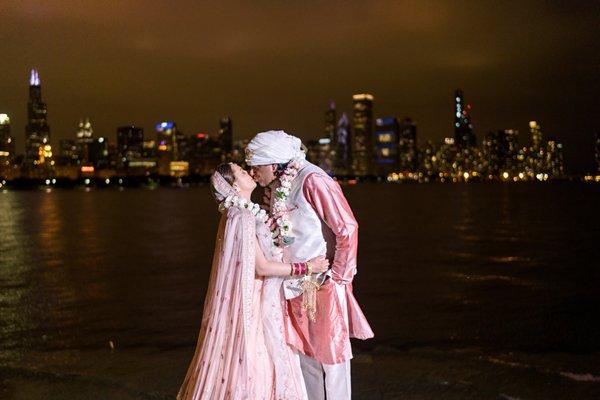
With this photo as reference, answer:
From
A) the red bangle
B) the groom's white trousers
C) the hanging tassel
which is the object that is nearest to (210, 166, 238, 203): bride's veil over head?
the red bangle

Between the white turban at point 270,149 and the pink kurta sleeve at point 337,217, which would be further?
the white turban at point 270,149

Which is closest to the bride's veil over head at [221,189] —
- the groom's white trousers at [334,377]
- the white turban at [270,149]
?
the white turban at [270,149]

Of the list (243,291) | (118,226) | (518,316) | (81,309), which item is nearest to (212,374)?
(243,291)

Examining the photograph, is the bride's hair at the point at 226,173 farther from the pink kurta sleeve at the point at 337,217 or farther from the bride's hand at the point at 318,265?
the bride's hand at the point at 318,265

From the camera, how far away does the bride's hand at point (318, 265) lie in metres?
4.64

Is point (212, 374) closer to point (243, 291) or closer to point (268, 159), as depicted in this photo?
point (243, 291)

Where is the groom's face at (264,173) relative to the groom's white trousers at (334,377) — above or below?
above

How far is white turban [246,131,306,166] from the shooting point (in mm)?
4699

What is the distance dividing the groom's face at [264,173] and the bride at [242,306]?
5.3 inches

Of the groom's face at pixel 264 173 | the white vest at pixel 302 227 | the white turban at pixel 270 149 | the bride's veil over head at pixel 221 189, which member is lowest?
the white vest at pixel 302 227

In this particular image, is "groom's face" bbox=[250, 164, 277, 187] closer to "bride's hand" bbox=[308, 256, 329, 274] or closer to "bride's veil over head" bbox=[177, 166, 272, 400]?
"bride's veil over head" bbox=[177, 166, 272, 400]

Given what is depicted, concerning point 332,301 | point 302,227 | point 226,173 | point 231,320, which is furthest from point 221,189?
point 332,301

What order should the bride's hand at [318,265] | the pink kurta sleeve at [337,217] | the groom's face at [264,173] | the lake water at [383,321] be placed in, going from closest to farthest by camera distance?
1. the pink kurta sleeve at [337,217]
2. the bride's hand at [318,265]
3. the groom's face at [264,173]
4. the lake water at [383,321]

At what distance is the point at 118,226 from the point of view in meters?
41.2
